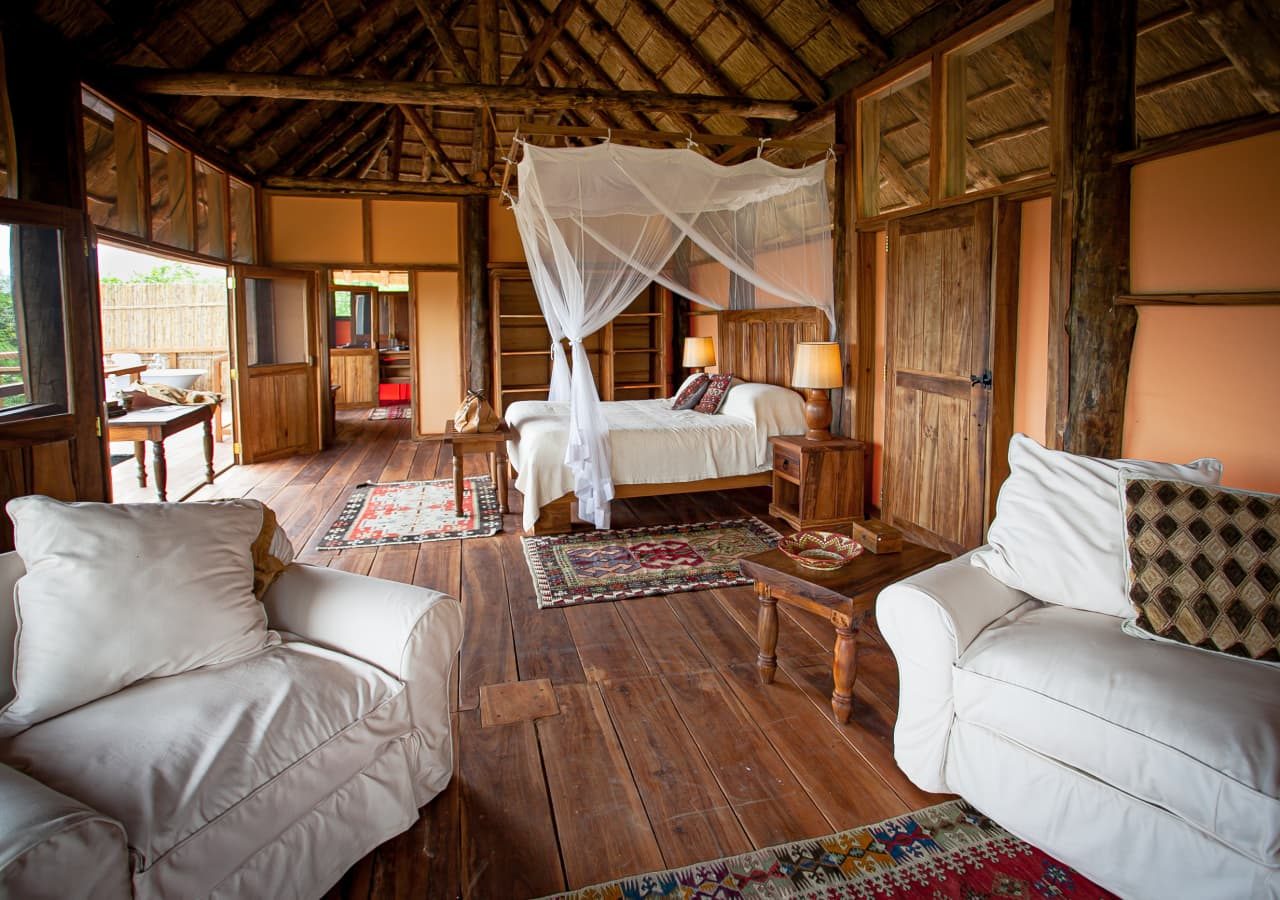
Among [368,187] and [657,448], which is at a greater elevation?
[368,187]

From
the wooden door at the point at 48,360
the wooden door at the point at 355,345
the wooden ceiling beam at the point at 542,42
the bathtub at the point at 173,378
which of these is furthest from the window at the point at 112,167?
the wooden door at the point at 355,345

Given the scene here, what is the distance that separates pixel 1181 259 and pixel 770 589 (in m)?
2.04

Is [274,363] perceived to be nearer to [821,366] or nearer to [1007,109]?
[821,366]

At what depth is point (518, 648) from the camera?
3305mm

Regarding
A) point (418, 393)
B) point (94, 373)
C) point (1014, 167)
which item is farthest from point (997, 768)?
point (418, 393)

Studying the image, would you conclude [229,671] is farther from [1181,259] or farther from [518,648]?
[1181,259]

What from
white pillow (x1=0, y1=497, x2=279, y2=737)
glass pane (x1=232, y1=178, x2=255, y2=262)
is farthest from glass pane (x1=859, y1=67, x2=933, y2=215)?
glass pane (x1=232, y1=178, x2=255, y2=262)

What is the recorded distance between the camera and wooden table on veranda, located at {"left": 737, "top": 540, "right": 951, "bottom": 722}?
2602mm

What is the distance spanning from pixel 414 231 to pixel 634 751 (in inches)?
290

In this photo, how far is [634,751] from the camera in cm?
250

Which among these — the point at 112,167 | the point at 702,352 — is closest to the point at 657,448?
the point at 702,352

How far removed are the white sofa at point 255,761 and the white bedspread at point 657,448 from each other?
2.59m

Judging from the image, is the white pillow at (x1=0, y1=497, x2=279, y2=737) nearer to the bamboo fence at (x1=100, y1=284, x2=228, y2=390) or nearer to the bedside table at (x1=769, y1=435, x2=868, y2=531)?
the bedside table at (x1=769, y1=435, x2=868, y2=531)

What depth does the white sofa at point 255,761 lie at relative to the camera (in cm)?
135
